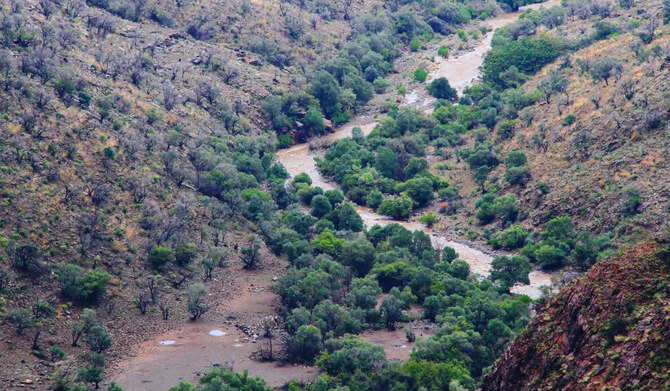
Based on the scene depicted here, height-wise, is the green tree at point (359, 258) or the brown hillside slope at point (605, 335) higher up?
the green tree at point (359, 258)

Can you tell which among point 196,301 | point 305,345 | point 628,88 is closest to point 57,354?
point 196,301

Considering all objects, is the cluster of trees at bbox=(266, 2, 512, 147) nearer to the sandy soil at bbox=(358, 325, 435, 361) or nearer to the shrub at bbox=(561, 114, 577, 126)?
the shrub at bbox=(561, 114, 577, 126)


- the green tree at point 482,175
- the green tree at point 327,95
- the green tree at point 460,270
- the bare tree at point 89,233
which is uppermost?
the green tree at point 327,95

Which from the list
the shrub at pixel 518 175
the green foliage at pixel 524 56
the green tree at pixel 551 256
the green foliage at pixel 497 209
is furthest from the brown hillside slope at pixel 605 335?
the green foliage at pixel 524 56

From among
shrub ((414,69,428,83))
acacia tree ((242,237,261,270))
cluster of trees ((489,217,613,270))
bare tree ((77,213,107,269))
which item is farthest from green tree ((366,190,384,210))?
shrub ((414,69,428,83))

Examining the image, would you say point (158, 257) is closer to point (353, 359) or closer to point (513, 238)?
point (353, 359)

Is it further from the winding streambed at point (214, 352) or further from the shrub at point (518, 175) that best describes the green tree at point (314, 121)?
the winding streambed at point (214, 352)

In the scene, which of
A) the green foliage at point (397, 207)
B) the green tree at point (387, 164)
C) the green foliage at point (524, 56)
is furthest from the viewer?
the green foliage at point (524, 56)
